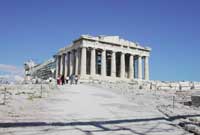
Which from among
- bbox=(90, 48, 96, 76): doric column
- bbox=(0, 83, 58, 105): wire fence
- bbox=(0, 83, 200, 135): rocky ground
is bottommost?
bbox=(0, 83, 200, 135): rocky ground

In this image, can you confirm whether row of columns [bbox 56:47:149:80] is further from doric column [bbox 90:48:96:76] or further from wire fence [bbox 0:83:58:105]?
wire fence [bbox 0:83:58:105]

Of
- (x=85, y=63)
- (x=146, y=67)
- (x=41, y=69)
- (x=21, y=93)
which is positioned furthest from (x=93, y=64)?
(x=21, y=93)

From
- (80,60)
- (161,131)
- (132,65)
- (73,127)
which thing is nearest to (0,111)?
(73,127)

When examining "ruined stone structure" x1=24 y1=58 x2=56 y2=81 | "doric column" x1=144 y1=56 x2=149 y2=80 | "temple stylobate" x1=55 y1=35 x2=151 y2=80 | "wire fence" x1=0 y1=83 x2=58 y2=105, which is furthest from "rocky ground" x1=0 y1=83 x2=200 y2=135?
"ruined stone structure" x1=24 y1=58 x2=56 y2=81

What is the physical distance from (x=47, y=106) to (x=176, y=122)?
698 cm

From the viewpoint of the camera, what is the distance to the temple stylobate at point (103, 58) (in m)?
70.2

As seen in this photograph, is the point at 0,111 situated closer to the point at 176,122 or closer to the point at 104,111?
the point at 104,111

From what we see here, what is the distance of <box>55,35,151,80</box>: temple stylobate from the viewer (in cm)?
7019

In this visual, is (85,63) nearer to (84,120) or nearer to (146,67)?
(146,67)

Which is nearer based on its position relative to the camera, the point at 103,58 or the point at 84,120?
the point at 84,120

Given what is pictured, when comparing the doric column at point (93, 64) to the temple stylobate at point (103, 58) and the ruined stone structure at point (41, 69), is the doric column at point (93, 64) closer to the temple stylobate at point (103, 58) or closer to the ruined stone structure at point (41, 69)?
the temple stylobate at point (103, 58)

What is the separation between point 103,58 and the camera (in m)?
72.7

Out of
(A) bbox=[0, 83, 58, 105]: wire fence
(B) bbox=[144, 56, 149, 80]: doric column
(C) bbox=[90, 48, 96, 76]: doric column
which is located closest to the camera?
(A) bbox=[0, 83, 58, 105]: wire fence

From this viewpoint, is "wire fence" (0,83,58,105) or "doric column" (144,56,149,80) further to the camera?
"doric column" (144,56,149,80)
